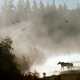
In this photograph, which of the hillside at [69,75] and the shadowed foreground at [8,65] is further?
the hillside at [69,75]

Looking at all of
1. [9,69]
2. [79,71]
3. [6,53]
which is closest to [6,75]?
[9,69]

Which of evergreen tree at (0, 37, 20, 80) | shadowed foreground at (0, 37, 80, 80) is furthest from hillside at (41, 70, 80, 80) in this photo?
evergreen tree at (0, 37, 20, 80)

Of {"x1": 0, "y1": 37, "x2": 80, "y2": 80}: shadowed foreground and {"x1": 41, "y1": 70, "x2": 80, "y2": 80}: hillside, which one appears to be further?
{"x1": 41, "y1": 70, "x2": 80, "y2": 80}: hillside

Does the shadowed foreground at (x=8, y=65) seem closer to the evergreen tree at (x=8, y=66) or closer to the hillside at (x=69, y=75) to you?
the evergreen tree at (x=8, y=66)

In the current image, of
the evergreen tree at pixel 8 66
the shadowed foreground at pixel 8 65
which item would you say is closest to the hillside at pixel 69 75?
the shadowed foreground at pixel 8 65

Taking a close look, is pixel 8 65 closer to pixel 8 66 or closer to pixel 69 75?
pixel 8 66

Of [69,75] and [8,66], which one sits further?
[69,75]

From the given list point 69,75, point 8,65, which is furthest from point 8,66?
point 69,75

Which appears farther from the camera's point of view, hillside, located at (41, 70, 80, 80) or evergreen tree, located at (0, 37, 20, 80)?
hillside, located at (41, 70, 80, 80)

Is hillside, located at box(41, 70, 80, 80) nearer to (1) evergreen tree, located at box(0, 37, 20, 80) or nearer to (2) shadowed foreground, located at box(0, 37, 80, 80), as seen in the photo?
(2) shadowed foreground, located at box(0, 37, 80, 80)

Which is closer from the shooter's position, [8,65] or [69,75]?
[8,65]

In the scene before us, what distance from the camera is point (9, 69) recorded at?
29.4 metres

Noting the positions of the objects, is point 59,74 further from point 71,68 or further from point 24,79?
point 24,79

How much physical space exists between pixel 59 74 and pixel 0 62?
51.1ft
